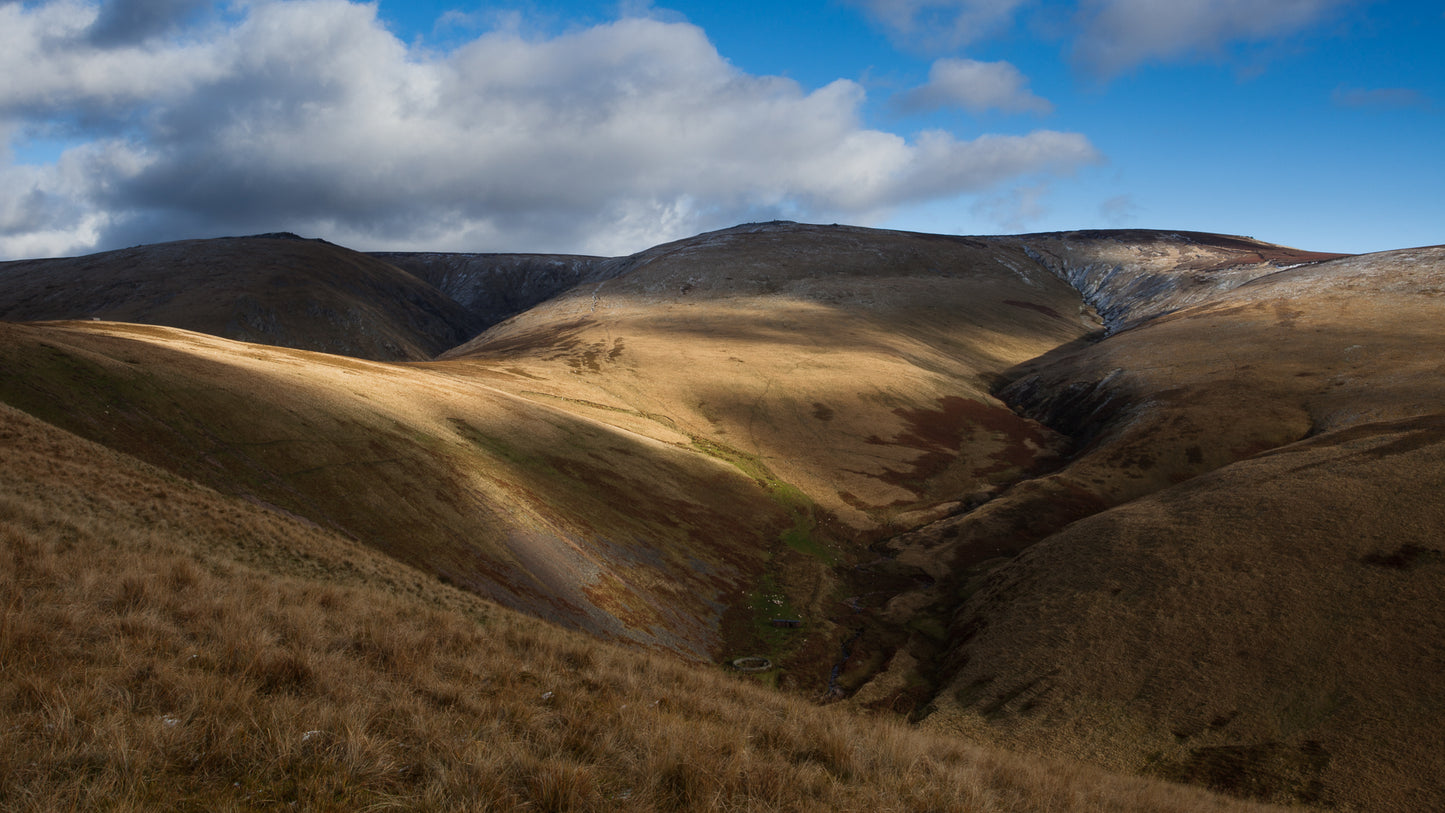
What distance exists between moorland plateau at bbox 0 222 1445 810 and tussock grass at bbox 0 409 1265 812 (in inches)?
2.2

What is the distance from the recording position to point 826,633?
1369 inches

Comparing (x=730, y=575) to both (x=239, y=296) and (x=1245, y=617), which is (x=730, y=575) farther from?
(x=239, y=296)

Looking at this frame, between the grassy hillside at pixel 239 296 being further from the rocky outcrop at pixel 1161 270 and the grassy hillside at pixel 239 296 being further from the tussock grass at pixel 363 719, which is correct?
the rocky outcrop at pixel 1161 270

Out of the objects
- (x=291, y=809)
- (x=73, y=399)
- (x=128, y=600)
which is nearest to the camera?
(x=291, y=809)

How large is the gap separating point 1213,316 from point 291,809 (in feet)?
364

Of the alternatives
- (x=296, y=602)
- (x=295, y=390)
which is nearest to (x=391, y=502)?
(x=295, y=390)

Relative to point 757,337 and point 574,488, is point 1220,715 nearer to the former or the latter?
point 574,488

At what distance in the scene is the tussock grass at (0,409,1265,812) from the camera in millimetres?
6008

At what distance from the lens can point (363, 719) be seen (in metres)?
7.25

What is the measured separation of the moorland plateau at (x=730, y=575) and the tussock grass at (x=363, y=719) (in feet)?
0.18

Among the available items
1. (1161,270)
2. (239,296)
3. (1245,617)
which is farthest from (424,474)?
(1161,270)

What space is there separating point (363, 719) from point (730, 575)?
106ft

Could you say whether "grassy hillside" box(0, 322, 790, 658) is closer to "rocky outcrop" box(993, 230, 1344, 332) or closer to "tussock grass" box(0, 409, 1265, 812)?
"tussock grass" box(0, 409, 1265, 812)

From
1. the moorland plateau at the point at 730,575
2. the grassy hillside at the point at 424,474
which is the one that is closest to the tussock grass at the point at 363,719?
the moorland plateau at the point at 730,575
